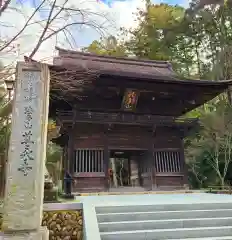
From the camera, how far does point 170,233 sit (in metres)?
4.36

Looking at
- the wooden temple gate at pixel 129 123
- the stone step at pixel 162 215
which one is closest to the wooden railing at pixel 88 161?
the wooden temple gate at pixel 129 123

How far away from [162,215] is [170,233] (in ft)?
1.78

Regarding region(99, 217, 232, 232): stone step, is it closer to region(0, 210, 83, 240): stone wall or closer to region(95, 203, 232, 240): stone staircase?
region(95, 203, 232, 240): stone staircase

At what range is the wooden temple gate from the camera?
393 inches

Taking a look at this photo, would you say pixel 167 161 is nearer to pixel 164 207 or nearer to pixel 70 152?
pixel 70 152

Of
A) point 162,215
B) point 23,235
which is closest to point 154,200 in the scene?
point 162,215

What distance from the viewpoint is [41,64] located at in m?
4.42

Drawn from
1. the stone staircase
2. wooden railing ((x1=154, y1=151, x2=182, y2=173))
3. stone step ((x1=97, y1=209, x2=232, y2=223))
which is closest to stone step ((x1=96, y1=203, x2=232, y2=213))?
the stone staircase

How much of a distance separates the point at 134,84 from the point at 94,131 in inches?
100

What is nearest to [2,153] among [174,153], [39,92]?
[39,92]

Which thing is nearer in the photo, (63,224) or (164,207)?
(63,224)

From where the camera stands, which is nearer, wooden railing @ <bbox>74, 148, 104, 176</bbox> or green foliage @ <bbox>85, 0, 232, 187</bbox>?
wooden railing @ <bbox>74, 148, 104, 176</bbox>

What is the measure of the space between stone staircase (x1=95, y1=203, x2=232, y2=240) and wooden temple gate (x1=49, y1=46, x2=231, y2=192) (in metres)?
5.19

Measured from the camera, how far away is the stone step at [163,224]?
177 inches
